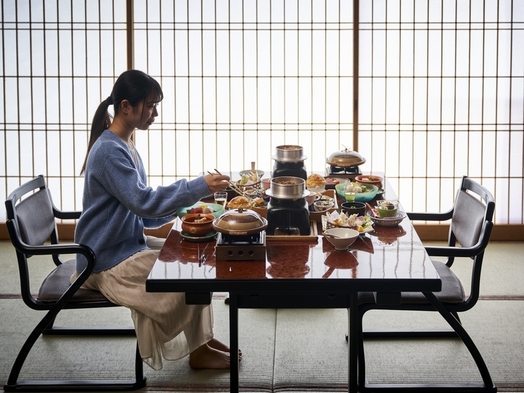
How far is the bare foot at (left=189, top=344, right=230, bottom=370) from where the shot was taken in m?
3.71

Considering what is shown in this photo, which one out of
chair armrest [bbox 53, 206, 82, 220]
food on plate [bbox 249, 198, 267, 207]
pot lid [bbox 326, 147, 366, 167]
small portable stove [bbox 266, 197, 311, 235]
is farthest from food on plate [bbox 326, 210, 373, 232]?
chair armrest [bbox 53, 206, 82, 220]

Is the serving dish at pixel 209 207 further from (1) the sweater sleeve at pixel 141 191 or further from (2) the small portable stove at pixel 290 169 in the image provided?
(2) the small portable stove at pixel 290 169

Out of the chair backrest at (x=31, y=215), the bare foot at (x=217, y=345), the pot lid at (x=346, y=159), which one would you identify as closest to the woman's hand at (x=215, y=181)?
the chair backrest at (x=31, y=215)

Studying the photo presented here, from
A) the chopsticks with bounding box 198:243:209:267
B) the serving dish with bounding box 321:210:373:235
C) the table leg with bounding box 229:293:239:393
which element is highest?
the serving dish with bounding box 321:210:373:235

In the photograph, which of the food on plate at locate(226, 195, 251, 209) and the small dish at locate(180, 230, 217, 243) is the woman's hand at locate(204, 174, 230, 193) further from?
the food on plate at locate(226, 195, 251, 209)

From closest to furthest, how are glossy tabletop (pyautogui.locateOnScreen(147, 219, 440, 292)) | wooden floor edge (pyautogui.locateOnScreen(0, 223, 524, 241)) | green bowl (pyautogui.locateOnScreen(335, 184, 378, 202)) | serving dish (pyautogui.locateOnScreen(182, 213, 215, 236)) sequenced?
glossy tabletop (pyautogui.locateOnScreen(147, 219, 440, 292)) < serving dish (pyautogui.locateOnScreen(182, 213, 215, 236)) < green bowl (pyautogui.locateOnScreen(335, 184, 378, 202)) < wooden floor edge (pyautogui.locateOnScreen(0, 223, 524, 241))

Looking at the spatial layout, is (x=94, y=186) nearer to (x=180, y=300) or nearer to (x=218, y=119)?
(x=180, y=300)

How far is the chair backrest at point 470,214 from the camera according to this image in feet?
11.4

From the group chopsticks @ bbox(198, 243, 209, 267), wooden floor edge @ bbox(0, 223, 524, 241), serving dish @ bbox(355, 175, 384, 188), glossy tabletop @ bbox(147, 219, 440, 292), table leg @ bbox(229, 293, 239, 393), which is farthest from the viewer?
wooden floor edge @ bbox(0, 223, 524, 241)

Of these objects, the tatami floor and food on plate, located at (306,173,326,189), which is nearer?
the tatami floor

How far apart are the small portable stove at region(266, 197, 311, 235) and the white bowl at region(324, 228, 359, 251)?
0.44 ft

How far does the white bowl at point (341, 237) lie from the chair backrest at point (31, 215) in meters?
1.27

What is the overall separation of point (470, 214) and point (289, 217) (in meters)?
0.95

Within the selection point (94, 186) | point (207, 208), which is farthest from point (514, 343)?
point (94, 186)
